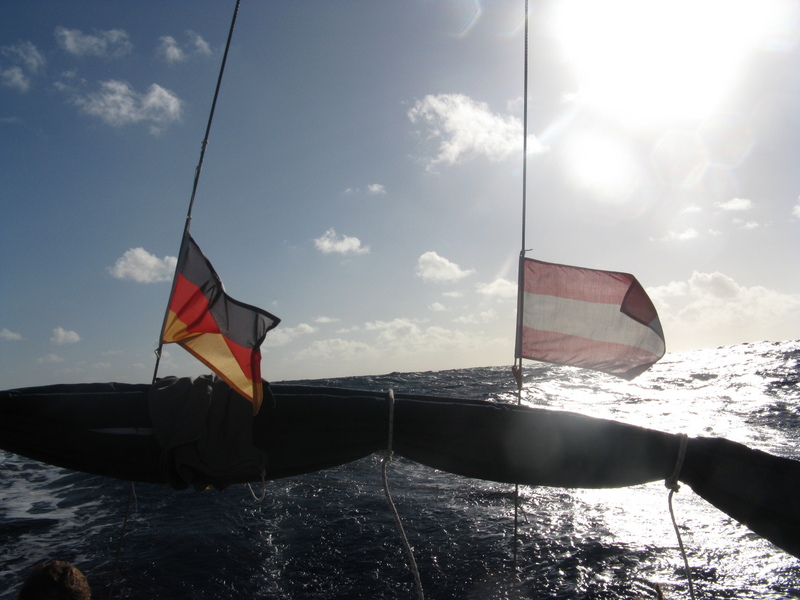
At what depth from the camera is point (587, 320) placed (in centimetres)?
545

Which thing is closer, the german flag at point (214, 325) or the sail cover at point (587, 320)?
the german flag at point (214, 325)

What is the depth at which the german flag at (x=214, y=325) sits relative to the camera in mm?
3623

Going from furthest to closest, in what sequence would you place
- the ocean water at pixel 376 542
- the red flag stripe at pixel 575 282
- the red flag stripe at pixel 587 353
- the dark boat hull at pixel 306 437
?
1. the ocean water at pixel 376 542
2. the red flag stripe at pixel 575 282
3. the red flag stripe at pixel 587 353
4. the dark boat hull at pixel 306 437

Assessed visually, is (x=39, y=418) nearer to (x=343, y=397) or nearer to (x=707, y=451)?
(x=343, y=397)

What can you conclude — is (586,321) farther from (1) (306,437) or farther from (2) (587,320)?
(1) (306,437)

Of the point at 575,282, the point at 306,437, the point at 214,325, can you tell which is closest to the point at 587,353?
the point at 575,282

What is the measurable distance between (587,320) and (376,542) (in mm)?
6195

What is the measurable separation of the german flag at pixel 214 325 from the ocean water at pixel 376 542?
6.70ft

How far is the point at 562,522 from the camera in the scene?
10594 mm

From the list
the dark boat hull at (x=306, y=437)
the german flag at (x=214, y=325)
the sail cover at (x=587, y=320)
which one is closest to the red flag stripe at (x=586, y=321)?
the sail cover at (x=587, y=320)

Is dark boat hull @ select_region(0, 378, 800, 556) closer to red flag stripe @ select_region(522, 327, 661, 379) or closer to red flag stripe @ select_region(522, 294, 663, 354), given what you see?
red flag stripe @ select_region(522, 327, 661, 379)

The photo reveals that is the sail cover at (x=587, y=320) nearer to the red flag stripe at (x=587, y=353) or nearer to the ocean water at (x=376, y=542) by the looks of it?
the red flag stripe at (x=587, y=353)

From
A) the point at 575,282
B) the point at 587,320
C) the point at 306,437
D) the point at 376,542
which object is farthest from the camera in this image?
the point at 376,542

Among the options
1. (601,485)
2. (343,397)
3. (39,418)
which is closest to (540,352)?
(601,485)
